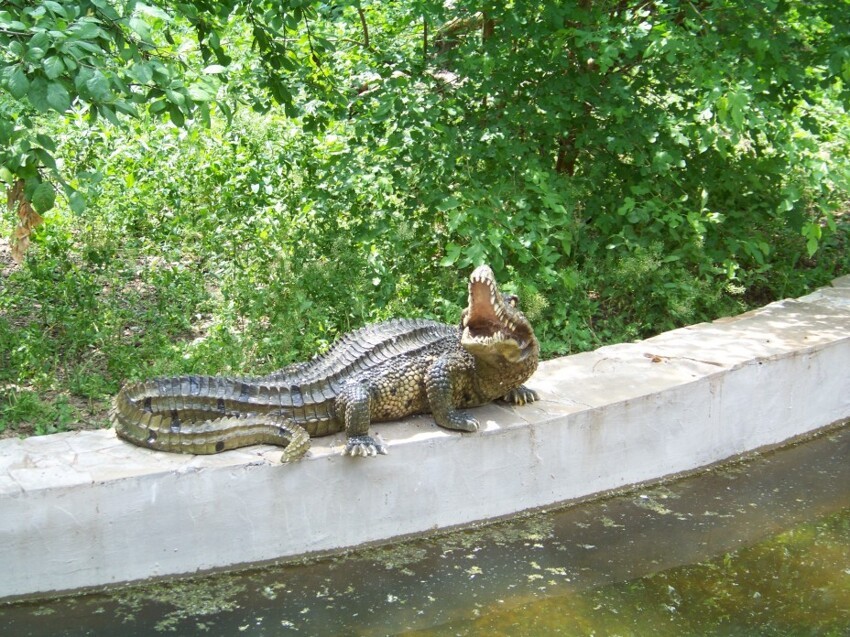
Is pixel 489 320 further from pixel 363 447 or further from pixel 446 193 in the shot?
pixel 446 193

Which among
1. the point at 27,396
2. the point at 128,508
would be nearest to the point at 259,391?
the point at 128,508

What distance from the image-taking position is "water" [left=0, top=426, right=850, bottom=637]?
4621mm

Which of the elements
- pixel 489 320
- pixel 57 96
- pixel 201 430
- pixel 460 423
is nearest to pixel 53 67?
pixel 57 96

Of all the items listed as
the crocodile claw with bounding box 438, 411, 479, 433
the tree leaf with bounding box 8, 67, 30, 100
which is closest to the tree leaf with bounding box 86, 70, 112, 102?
the tree leaf with bounding box 8, 67, 30, 100

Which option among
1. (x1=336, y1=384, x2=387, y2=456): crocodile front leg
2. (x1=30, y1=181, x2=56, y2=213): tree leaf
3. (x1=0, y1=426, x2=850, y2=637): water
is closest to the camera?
(x1=30, y1=181, x2=56, y2=213): tree leaf

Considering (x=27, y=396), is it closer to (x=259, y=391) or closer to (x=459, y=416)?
(x=259, y=391)

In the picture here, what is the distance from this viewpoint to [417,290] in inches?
296

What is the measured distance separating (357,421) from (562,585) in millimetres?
1387

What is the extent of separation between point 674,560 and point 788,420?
192cm

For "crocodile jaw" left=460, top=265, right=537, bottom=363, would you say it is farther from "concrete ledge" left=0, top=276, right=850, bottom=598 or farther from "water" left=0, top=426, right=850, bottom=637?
"water" left=0, top=426, right=850, bottom=637

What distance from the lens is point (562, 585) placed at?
16.5 feet

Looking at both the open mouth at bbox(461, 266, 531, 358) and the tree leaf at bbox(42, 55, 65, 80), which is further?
the open mouth at bbox(461, 266, 531, 358)

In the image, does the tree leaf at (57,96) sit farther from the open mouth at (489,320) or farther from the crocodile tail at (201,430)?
the open mouth at (489,320)

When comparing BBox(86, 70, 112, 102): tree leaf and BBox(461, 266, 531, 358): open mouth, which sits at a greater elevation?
BBox(86, 70, 112, 102): tree leaf
